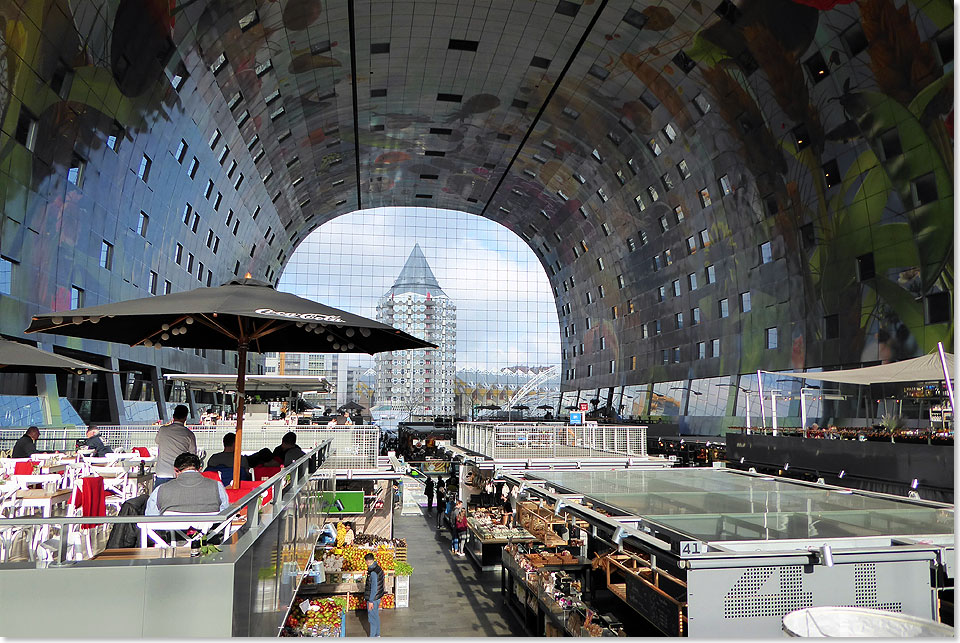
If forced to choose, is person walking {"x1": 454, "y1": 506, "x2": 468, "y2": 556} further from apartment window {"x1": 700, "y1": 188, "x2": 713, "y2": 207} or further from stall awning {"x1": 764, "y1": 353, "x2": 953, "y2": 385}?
apartment window {"x1": 700, "y1": 188, "x2": 713, "y2": 207}

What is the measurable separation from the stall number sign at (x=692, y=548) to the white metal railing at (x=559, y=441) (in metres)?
14.0

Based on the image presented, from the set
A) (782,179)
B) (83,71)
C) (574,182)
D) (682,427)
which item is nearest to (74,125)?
(83,71)

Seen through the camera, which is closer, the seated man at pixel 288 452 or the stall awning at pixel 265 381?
the seated man at pixel 288 452

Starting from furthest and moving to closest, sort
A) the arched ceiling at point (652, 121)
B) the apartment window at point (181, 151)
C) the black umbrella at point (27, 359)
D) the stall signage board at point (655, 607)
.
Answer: the apartment window at point (181, 151) < the arched ceiling at point (652, 121) < the black umbrella at point (27, 359) < the stall signage board at point (655, 607)

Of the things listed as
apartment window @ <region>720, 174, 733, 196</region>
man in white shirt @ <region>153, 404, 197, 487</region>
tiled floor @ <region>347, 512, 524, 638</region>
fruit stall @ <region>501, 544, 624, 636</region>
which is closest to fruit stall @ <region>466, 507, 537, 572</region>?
tiled floor @ <region>347, 512, 524, 638</region>

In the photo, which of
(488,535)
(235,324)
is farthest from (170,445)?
(488,535)

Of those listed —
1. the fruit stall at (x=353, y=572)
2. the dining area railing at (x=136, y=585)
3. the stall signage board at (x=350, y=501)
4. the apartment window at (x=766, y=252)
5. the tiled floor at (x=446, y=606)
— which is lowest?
the tiled floor at (x=446, y=606)

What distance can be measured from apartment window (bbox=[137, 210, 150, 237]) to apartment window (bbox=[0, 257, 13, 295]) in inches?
294

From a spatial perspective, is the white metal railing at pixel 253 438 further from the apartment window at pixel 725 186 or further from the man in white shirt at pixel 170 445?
the apartment window at pixel 725 186

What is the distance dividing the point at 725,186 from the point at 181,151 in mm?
19578

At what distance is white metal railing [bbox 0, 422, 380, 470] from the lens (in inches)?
610

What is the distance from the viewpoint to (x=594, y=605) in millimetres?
9398

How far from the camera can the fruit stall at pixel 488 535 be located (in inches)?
615

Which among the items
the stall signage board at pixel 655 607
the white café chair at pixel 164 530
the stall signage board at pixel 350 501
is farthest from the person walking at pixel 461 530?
the white café chair at pixel 164 530
